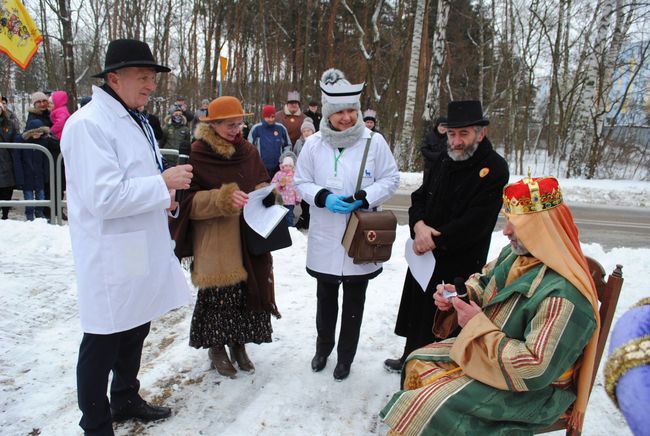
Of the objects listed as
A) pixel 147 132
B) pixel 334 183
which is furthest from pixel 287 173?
pixel 147 132

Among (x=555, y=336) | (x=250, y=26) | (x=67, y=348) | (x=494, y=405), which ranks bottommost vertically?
(x=67, y=348)

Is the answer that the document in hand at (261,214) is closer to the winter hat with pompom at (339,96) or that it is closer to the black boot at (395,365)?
the winter hat with pompom at (339,96)

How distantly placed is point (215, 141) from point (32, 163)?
20.8 feet

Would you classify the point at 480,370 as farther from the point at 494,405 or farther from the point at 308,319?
the point at 308,319

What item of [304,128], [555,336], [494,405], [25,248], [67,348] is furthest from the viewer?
[304,128]

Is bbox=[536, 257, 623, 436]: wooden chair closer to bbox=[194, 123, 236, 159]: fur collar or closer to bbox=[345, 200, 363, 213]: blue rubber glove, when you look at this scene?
bbox=[345, 200, 363, 213]: blue rubber glove

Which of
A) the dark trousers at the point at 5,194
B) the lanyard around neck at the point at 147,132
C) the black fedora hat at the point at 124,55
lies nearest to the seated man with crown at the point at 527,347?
the lanyard around neck at the point at 147,132

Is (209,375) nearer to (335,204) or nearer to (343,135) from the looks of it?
(335,204)

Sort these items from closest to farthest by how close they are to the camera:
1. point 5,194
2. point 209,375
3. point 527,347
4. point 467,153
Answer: point 527,347, point 467,153, point 209,375, point 5,194

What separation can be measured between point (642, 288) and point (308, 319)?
358cm

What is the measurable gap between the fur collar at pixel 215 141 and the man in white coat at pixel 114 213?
58cm

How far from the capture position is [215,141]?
314 centimetres

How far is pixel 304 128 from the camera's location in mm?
8352

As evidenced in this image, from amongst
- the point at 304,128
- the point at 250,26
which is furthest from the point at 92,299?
the point at 250,26
